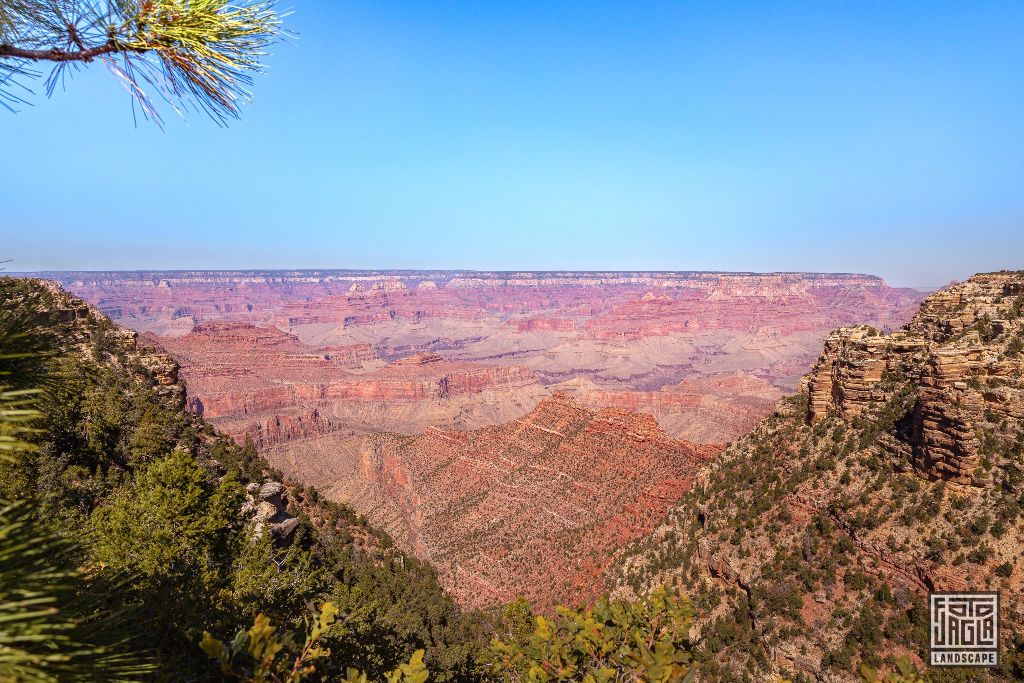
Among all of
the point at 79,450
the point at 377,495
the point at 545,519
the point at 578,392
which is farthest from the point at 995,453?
the point at 578,392

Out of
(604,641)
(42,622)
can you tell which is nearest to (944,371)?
(604,641)

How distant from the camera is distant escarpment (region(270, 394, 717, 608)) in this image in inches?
1288

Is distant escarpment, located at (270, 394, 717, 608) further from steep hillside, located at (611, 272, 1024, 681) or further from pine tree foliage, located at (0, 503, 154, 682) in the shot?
pine tree foliage, located at (0, 503, 154, 682)

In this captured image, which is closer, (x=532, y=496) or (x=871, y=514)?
(x=871, y=514)

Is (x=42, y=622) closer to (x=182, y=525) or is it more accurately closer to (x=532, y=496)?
(x=182, y=525)

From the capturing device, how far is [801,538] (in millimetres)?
20234

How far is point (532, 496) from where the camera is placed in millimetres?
41250

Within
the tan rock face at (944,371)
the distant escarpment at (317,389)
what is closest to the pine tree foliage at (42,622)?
the tan rock face at (944,371)

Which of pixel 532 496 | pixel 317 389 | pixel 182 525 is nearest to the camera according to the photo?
pixel 182 525

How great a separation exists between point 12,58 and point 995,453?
80.5 feet

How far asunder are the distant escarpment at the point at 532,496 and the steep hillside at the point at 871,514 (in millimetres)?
6802

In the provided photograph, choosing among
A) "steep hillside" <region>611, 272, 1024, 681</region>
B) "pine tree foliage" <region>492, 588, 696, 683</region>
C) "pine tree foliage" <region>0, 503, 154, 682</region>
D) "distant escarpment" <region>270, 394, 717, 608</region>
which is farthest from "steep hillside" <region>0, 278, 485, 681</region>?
"steep hillside" <region>611, 272, 1024, 681</region>

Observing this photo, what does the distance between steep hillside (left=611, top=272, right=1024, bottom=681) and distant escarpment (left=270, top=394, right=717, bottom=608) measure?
6.80m

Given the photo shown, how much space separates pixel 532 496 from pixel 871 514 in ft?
85.3
